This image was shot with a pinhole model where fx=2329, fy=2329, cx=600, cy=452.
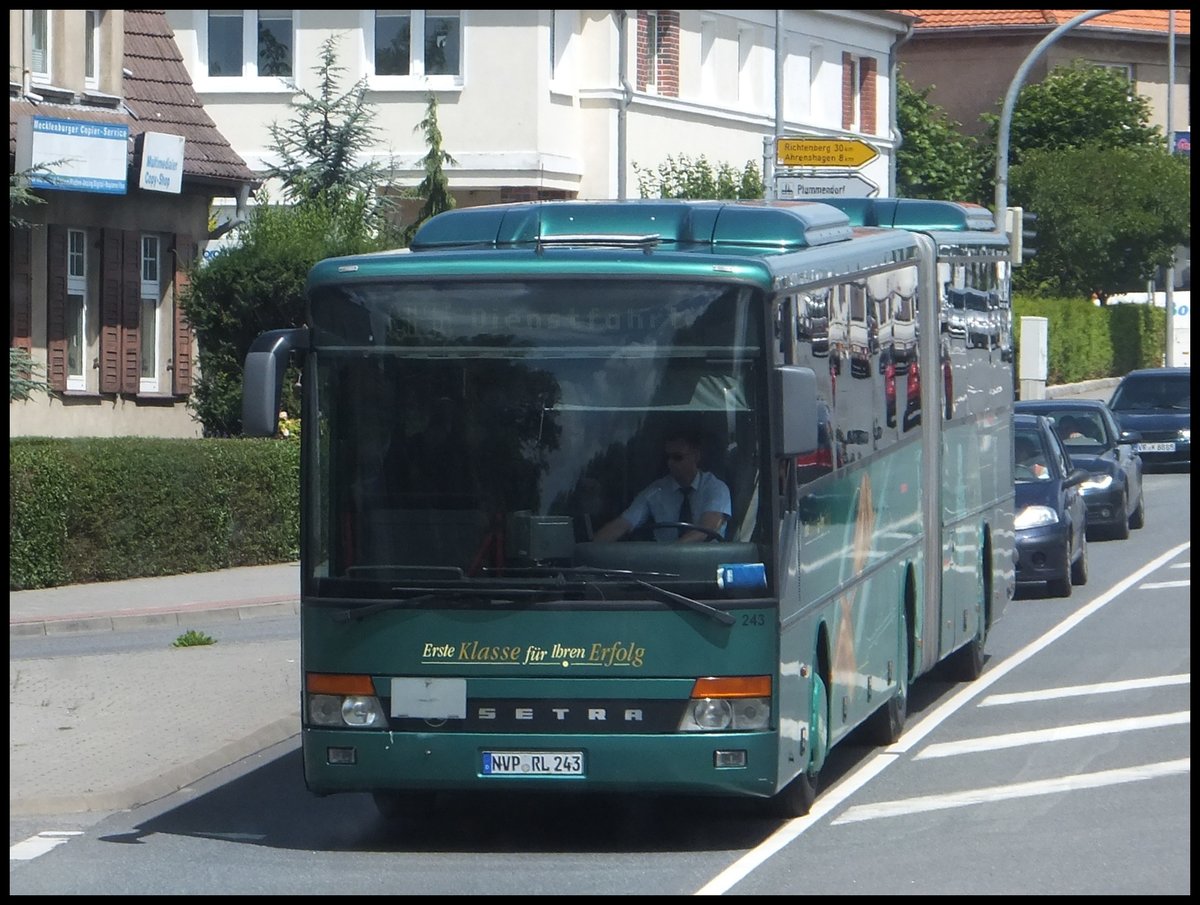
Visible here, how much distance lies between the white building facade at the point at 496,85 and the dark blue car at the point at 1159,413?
561 centimetres

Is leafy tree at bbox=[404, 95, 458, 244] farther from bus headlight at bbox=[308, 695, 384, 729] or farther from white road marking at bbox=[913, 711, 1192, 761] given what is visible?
bus headlight at bbox=[308, 695, 384, 729]

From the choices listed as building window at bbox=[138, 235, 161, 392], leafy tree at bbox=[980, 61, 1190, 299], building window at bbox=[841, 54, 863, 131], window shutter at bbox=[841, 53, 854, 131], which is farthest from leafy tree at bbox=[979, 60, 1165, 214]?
building window at bbox=[138, 235, 161, 392]

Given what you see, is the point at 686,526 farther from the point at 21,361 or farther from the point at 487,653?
the point at 21,361

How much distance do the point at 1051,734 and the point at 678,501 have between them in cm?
439

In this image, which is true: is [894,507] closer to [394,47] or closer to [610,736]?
[610,736]

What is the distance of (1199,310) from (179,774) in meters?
39.1

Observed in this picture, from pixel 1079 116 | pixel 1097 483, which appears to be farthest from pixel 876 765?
pixel 1079 116

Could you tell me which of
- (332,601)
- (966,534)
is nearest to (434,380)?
(332,601)

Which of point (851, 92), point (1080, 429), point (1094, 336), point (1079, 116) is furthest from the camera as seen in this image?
point (1079, 116)

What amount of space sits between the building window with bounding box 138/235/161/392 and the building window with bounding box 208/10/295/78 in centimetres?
1092

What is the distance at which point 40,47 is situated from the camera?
97.2 feet

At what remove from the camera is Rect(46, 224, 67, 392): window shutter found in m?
29.8

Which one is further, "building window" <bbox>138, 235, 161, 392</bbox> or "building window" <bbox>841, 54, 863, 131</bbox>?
"building window" <bbox>841, 54, 863, 131</bbox>

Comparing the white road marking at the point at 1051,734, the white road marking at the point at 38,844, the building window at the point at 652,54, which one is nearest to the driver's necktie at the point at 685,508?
the white road marking at the point at 38,844
